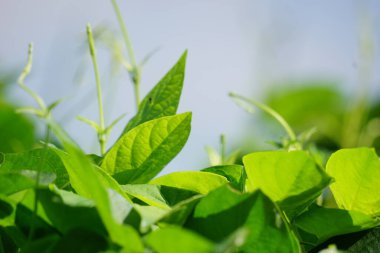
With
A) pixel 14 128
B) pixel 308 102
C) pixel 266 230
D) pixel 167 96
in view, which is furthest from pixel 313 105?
pixel 266 230

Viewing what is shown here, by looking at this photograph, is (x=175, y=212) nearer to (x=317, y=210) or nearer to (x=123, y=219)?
(x=123, y=219)

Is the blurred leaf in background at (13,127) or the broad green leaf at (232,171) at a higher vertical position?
the broad green leaf at (232,171)

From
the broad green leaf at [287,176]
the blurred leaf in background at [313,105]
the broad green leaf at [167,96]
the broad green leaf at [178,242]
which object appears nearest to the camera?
the broad green leaf at [178,242]

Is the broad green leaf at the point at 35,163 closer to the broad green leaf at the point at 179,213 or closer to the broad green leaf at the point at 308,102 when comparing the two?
the broad green leaf at the point at 179,213

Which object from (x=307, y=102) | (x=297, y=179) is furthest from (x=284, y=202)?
(x=307, y=102)

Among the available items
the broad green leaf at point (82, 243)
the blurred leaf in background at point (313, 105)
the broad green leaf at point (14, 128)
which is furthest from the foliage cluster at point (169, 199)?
the blurred leaf in background at point (313, 105)

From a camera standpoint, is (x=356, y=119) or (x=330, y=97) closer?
(x=356, y=119)

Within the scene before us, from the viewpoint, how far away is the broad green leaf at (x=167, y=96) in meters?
0.44

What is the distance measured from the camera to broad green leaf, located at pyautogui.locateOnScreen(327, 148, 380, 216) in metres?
0.37

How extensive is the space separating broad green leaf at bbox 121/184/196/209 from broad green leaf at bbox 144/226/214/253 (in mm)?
95

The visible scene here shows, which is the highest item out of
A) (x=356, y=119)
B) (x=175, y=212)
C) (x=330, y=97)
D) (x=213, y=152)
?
(x=175, y=212)

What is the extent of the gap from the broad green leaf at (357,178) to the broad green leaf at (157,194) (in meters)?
0.10

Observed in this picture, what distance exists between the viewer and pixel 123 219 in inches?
11.4

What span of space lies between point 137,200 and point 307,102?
1556 mm
